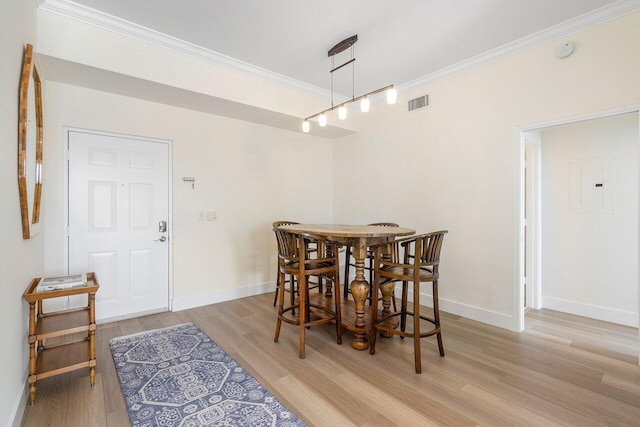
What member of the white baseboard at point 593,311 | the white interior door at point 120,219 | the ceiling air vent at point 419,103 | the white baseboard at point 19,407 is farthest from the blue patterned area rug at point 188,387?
the white baseboard at point 593,311

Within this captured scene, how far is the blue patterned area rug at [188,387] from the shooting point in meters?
1.83

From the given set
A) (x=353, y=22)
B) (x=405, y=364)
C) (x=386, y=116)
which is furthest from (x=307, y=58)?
(x=405, y=364)

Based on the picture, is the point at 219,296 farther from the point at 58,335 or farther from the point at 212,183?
the point at 58,335

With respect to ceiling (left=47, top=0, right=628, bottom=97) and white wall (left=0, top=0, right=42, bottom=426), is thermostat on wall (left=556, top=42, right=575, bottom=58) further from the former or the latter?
white wall (left=0, top=0, right=42, bottom=426)

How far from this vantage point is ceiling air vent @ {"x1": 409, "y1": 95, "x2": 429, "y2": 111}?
3.88 meters

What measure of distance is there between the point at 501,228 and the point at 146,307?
4221 millimetres

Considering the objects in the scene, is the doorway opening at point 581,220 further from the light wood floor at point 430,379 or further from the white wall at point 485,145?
the light wood floor at point 430,379

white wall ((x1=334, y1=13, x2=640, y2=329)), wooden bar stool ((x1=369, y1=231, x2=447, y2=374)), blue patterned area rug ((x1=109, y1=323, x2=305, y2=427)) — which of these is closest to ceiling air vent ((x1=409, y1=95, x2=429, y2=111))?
white wall ((x1=334, y1=13, x2=640, y2=329))

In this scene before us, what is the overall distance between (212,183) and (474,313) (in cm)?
368

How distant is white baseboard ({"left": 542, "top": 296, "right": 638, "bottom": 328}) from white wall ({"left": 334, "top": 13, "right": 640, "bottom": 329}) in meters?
1.22

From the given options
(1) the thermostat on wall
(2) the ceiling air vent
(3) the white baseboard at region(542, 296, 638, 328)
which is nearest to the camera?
(1) the thermostat on wall

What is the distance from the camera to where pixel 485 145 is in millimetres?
3355

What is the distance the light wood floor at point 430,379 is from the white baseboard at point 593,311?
A: 7.3 inches

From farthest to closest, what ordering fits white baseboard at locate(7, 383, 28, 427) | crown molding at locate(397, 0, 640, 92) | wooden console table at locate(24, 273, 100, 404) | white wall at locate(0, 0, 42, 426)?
crown molding at locate(397, 0, 640, 92), wooden console table at locate(24, 273, 100, 404), white baseboard at locate(7, 383, 28, 427), white wall at locate(0, 0, 42, 426)
